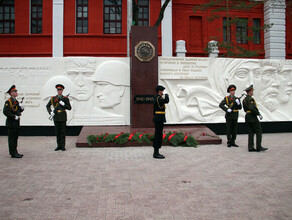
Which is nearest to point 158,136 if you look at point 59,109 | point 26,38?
point 59,109

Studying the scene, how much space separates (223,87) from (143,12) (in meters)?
11.2

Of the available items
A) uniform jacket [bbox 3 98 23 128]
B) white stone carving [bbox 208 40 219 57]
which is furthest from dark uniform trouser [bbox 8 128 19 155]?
white stone carving [bbox 208 40 219 57]

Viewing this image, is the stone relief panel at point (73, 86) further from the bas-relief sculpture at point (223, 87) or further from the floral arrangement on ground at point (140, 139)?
the floral arrangement on ground at point (140, 139)

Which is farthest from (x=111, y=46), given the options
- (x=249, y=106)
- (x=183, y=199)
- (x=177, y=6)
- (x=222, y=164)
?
(x=183, y=199)

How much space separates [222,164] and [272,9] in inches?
715

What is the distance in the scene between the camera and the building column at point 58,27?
63.5 ft

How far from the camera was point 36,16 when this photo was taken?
19.9 metres

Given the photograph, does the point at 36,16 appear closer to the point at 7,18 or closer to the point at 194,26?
the point at 7,18

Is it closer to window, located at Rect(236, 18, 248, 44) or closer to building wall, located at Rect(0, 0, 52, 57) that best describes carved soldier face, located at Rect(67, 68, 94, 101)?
building wall, located at Rect(0, 0, 52, 57)

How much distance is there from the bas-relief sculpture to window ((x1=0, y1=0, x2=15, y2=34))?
13.4 m

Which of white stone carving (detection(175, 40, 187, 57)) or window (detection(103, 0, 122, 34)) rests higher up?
window (detection(103, 0, 122, 34))

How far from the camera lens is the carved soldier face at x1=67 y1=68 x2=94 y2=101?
11.3 m

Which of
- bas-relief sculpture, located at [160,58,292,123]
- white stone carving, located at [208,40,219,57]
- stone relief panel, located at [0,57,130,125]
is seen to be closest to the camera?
stone relief panel, located at [0,57,130,125]

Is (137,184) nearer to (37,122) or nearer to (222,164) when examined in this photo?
(222,164)
